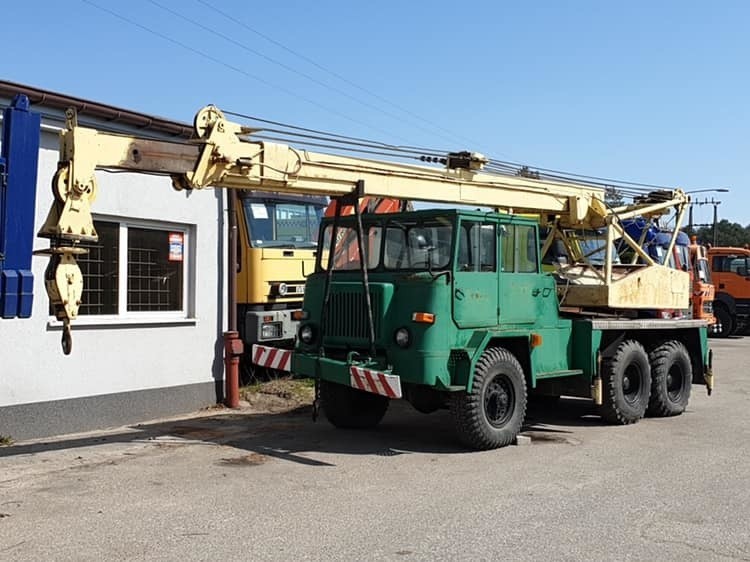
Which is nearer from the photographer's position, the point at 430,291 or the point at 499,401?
the point at 430,291

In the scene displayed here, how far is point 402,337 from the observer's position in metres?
8.55

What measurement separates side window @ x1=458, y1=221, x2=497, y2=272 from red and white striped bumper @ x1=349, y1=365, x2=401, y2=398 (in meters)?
1.45

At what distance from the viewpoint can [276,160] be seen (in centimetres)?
812

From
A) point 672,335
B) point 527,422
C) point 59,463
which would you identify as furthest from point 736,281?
point 59,463

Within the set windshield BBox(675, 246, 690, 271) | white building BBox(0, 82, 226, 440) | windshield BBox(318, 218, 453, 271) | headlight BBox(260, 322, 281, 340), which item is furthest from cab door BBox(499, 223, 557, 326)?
windshield BBox(675, 246, 690, 271)

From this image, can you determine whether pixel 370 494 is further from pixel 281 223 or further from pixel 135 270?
pixel 281 223

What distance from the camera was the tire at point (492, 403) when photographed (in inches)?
340

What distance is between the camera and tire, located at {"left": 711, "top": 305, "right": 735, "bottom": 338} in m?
28.1

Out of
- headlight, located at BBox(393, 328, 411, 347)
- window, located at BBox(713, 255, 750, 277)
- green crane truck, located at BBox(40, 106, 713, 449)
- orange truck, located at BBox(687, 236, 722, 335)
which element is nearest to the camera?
green crane truck, located at BBox(40, 106, 713, 449)

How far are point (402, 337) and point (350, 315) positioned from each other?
785mm

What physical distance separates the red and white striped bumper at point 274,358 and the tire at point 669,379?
5207 mm

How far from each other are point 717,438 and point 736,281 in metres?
20.1

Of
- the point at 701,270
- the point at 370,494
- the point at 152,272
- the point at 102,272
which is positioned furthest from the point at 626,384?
the point at 701,270

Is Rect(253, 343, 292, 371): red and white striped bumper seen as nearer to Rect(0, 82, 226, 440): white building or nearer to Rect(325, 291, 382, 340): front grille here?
Rect(325, 291, 382, 340): front grille
